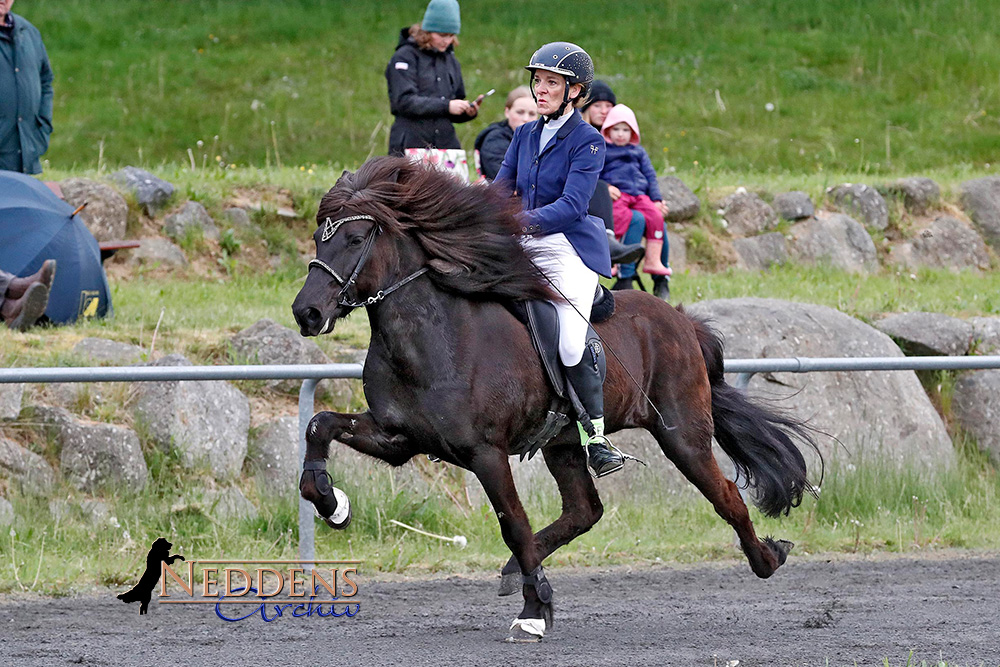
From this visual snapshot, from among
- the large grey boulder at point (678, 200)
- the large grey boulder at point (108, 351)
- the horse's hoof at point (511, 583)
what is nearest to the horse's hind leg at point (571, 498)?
the horse's hoof at point (511, 583)

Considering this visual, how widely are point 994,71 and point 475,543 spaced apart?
1623 cm

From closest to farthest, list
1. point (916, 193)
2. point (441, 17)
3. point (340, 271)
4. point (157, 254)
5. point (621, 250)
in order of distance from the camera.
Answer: point (340, 271) < point (621, 250) < point (441, 17) < point (157, 254) < point (916, 193)

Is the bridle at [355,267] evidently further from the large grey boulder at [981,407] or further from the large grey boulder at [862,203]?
the large grey boulder at [862,203]

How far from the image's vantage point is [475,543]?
25.3ft

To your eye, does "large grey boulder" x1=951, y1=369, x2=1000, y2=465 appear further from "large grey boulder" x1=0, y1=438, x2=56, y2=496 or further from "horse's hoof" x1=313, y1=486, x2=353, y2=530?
"large grey boulder" x1=0, y1=438, x2=56, y2=496

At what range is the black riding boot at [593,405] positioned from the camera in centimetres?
559

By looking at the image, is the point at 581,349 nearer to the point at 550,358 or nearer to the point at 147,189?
the point at 550,358

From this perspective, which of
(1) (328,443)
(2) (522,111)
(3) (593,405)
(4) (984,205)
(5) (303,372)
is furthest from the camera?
(4) (984,205)

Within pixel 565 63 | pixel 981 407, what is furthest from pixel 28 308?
pixel 981 407

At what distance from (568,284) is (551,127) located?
2.39 feet

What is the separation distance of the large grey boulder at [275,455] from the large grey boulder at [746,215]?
22.1 feet

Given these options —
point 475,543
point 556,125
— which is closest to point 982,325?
point 475,543

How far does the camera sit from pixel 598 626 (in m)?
5.97

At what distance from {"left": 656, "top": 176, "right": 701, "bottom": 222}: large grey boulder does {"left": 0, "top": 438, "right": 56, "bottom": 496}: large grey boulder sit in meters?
7.41
